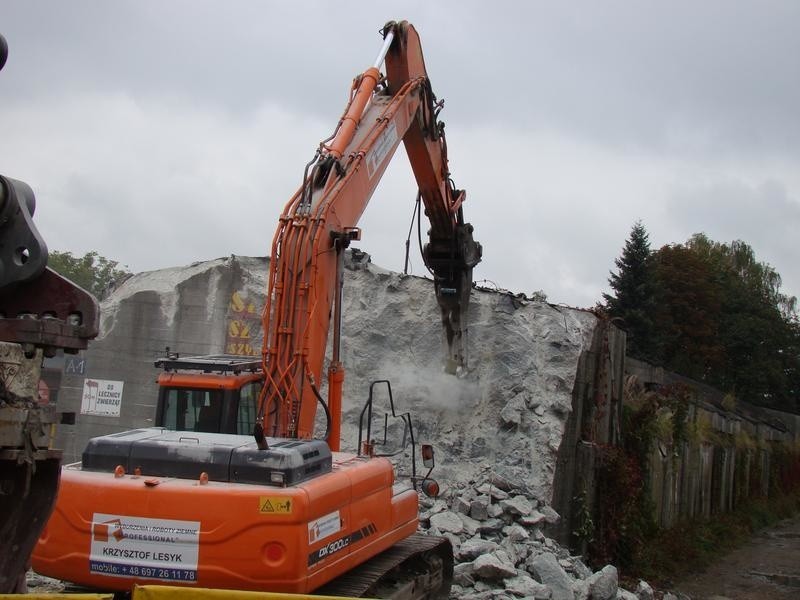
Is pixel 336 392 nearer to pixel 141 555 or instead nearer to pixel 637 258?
pixel 141 555

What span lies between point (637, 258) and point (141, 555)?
36007mm

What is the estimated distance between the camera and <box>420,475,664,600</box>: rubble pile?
33.3 ft

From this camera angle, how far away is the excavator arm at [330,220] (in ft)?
26.0

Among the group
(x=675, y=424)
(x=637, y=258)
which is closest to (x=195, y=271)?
(x=675, y=424)

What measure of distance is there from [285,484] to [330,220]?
122 inches

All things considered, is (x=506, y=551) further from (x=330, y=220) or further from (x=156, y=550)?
(x=156, y=550)

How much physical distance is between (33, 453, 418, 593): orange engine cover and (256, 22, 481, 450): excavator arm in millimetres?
571

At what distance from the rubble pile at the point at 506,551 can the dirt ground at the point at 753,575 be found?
2868mm

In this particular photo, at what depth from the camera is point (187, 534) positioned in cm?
602

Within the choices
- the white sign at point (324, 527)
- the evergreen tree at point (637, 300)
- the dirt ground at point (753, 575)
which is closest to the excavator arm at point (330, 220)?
the white sign at point (324, 527)

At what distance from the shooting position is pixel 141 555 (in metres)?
6.04

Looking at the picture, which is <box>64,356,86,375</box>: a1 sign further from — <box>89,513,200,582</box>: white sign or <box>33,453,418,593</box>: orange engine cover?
<box>89,513,200,582</box>: white sign

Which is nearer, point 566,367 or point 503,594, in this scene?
point 503,594

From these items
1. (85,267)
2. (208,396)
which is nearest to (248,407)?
(208,396)
